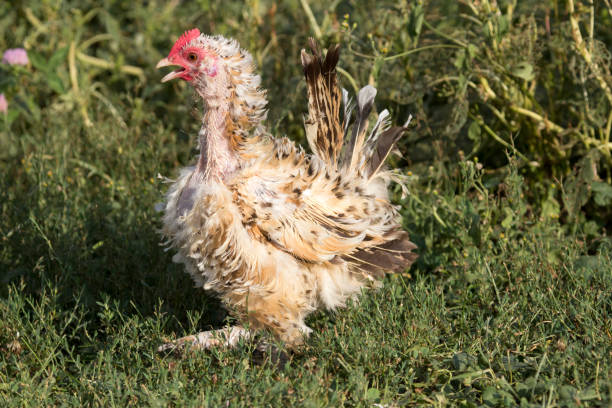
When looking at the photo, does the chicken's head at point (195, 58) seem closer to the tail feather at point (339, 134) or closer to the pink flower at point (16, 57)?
the tail feather at point (339, 134)

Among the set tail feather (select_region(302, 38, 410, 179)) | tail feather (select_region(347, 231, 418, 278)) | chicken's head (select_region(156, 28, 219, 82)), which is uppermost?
chicken's head (select_region(156, 28, 219, 82))

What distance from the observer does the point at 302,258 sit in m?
3.27

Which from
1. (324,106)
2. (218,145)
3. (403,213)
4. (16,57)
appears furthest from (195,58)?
(16,57)

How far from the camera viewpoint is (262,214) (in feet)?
10.3

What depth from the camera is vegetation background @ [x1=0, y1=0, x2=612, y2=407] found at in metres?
3.07

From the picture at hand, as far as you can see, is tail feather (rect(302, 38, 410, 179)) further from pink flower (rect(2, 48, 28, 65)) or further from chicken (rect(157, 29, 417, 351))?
pink flower (rect(2, 48, 28, 65))

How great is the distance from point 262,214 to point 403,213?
1.63 m

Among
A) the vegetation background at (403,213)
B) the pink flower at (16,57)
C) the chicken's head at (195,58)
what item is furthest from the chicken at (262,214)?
the pink flower at (16,57)

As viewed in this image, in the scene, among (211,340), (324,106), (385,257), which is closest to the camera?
(211,340)

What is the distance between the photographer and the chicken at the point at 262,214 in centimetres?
313

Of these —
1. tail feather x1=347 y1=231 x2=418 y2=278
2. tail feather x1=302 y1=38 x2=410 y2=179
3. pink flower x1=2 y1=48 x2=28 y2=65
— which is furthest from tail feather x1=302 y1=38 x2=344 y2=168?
pink flower x1=2 y1=48 x2=28 y2=65

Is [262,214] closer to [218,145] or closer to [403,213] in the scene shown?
[218,145]

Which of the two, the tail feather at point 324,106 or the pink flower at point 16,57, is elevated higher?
the pink flower at point 16,57

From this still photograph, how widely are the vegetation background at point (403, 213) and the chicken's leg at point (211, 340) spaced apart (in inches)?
2.4
